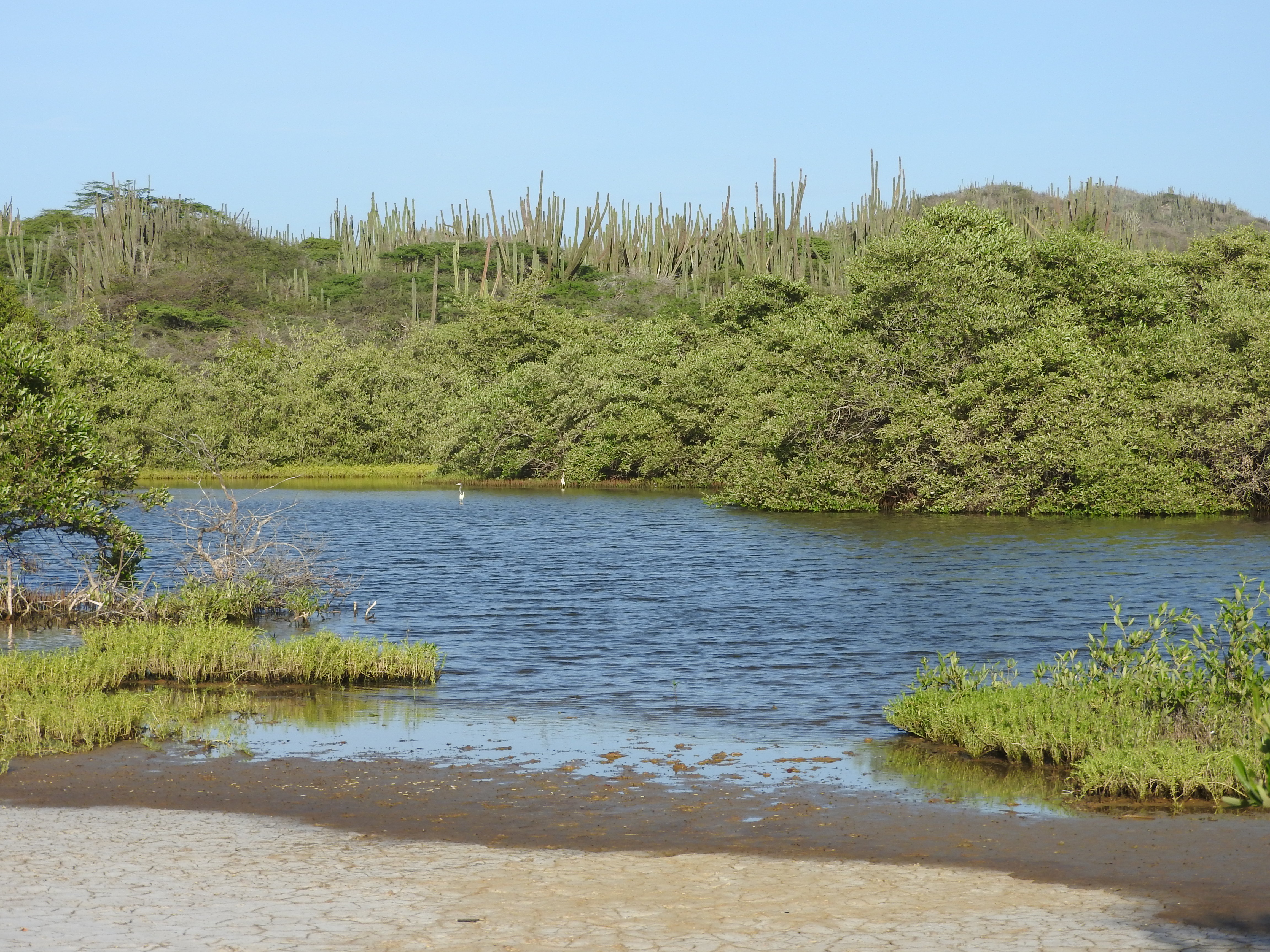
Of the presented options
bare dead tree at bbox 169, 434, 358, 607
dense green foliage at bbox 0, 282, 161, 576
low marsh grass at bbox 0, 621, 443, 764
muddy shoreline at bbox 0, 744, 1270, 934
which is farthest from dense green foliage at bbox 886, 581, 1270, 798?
dense green foliage at bbox 0, 282, 161, 576

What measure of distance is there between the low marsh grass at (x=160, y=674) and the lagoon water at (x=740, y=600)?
4.44ft

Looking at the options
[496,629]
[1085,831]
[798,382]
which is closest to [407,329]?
[798,382]

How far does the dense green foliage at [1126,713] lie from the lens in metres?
12.3

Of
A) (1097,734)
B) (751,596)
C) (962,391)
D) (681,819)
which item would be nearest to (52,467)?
(751,596)

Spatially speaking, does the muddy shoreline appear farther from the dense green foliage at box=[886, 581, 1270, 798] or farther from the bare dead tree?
the bare dead tree

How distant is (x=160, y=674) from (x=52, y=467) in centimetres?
630

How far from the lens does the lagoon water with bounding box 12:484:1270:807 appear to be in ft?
61.7

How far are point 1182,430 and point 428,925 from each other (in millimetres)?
44318

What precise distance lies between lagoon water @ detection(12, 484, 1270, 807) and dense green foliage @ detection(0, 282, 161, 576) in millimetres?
4139

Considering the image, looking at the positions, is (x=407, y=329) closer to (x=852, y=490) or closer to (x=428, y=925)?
(x=852, y=490)

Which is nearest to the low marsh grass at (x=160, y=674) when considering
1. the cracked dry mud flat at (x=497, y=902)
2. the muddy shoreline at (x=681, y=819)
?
the muddy shoreline at (x=681, y=819)

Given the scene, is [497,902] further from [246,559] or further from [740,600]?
[740,600]

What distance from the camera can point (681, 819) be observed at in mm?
11969

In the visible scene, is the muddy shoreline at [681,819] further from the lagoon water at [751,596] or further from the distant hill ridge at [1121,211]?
the distant hill ridge at [1121,211]
